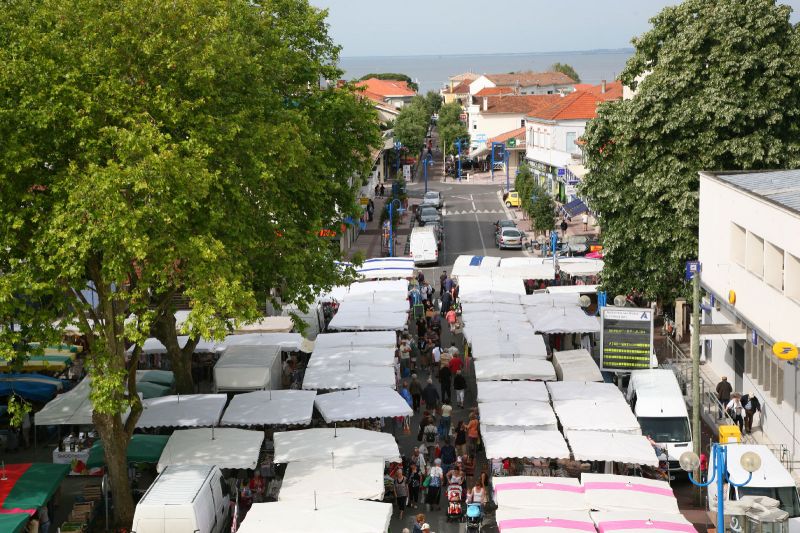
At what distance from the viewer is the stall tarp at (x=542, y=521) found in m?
17.1

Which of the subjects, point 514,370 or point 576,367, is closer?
point 514,370

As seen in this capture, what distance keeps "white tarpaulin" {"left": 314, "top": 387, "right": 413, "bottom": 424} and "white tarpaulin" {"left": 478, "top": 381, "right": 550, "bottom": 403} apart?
1.96 metres

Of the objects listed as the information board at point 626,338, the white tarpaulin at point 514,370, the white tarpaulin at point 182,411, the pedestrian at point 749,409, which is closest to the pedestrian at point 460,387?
the white tarpaulin at point 514,370

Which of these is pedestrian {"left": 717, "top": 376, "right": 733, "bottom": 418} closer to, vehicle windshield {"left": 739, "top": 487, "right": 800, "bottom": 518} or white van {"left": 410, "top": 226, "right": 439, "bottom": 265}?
vehicle windshield {"left": 739, "top": 487, "right": 800, "bottom": 518}

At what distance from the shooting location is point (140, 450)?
22766 millimetres

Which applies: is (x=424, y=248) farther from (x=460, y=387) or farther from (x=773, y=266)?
(x=773, y=266)

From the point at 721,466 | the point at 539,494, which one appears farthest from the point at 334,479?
the point at 721,466

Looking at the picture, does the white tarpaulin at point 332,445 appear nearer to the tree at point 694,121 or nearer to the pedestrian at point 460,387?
the pedestrian at point 460,387

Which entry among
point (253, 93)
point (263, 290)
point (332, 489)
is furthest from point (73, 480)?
point (253, 93)

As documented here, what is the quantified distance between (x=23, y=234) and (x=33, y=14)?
432 cm

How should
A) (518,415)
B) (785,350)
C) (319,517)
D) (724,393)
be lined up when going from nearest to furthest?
(319,517) → (785,350) → (518,415) → (724,393)

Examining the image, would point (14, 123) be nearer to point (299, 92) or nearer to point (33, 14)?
point (33, 14)

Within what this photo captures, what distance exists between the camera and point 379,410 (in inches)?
957

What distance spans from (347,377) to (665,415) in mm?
7872
